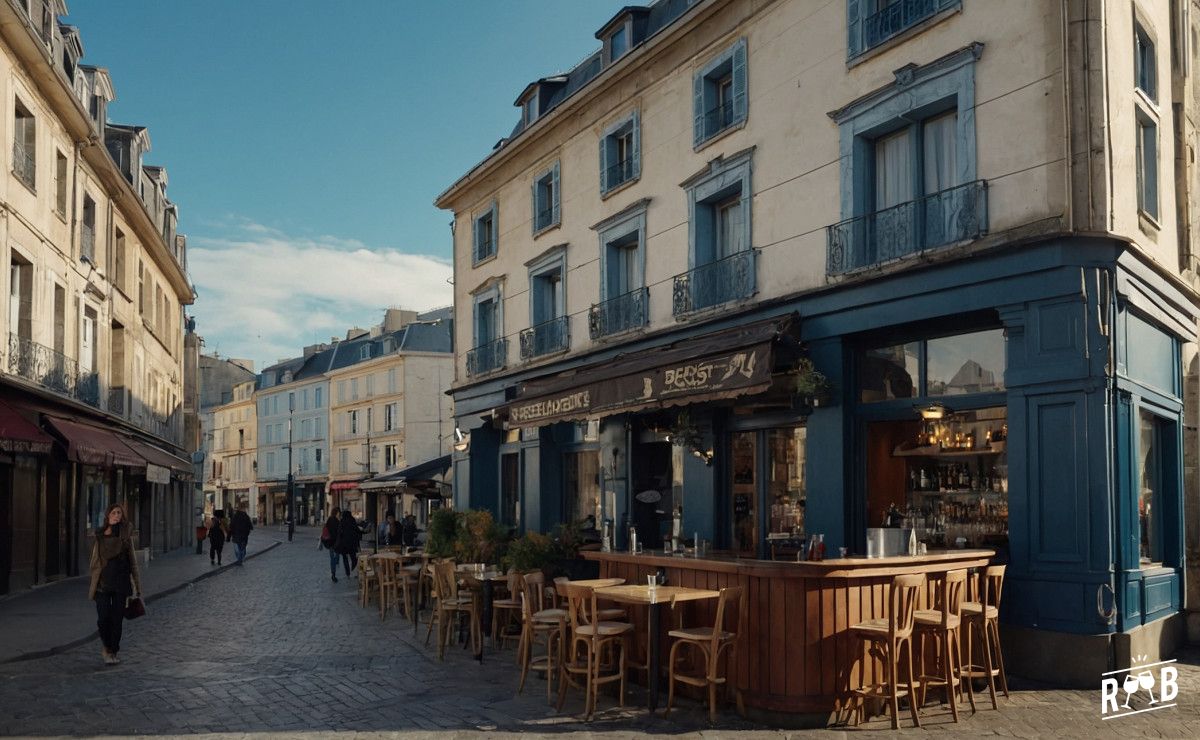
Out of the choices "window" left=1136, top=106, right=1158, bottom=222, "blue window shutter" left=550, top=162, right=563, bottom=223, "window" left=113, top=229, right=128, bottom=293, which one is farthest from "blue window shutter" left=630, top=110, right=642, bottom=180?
"window" left=113, top=229, right=128, bottom=293

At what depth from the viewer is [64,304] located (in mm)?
21266

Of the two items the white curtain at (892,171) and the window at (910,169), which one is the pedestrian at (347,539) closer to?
the window at (910,169)

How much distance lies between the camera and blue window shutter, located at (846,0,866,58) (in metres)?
12.5

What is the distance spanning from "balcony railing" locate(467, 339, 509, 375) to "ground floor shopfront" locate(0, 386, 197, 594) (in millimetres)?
7304

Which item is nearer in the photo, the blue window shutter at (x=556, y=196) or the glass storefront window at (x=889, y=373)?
the glass storefront window at (x=889, y=373)

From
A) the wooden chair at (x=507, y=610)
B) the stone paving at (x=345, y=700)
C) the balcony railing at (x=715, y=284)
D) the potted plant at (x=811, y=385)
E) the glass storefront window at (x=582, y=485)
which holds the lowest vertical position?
the stone paving at (x=345, y=700)

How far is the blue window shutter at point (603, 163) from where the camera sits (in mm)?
18141

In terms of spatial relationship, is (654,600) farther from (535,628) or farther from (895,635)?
(895,635)

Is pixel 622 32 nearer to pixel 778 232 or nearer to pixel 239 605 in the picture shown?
pixel 778 232

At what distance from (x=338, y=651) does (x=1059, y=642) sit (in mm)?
7394

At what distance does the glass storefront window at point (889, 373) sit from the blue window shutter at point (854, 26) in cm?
356

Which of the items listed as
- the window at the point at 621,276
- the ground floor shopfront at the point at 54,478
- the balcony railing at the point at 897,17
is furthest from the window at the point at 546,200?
the ground floor shopfront at the point at 54,478

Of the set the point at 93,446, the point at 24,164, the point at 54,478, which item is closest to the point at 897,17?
the point at 24,164

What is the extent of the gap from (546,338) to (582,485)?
284cm
